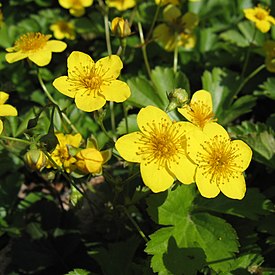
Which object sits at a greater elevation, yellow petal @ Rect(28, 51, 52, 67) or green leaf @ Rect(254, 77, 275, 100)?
yellow petal @ Rect(28, 51, 52, 67)

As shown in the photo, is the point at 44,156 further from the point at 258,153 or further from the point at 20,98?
the point at 20,98

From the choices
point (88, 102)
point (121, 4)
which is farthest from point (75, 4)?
point (88, 102)

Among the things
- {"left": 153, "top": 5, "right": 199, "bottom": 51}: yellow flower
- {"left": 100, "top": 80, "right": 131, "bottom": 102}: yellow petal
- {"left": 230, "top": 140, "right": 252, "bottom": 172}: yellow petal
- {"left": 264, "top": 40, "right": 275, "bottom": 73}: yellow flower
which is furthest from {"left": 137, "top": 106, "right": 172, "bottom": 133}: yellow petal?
{"left": 153, "top": 5, "right": 199, "bottom": 51}: yellow flower

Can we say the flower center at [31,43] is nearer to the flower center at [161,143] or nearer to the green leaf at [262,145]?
the flower center at [161,143]

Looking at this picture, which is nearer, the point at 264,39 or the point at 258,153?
the point at 258,153

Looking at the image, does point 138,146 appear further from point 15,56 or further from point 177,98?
point 15,56

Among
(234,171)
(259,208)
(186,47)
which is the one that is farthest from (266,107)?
(234,171)

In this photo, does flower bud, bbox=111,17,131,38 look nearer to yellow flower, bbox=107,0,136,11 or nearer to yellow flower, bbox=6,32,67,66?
yellow flower, bbox=6,32,67,66

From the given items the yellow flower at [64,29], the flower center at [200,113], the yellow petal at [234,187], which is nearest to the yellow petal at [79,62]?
the flower center at [200,113]
